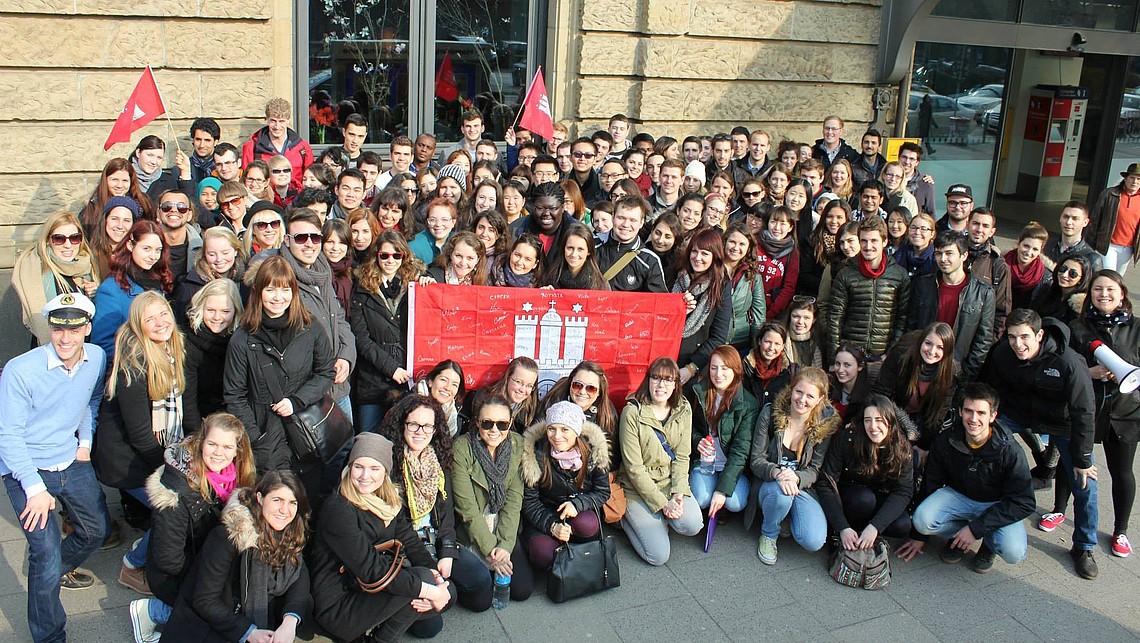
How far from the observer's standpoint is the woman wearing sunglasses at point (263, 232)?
6145mm

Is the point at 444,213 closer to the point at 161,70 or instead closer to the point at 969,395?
the point at 969,395

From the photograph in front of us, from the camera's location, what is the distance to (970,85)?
49.0 feet

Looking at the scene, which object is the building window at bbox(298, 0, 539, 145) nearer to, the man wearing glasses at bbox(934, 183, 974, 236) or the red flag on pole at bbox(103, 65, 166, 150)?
the red flag on pole at bbox(103, 65, 166, 150)

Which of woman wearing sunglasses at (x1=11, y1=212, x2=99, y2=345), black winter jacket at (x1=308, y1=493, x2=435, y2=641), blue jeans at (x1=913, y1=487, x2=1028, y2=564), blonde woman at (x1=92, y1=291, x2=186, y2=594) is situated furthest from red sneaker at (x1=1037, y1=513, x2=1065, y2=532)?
woman wearing sunglasses at (x1=11, y1=212, x2=99, y2=345)

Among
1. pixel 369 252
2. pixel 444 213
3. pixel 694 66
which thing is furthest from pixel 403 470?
pixel 694 66

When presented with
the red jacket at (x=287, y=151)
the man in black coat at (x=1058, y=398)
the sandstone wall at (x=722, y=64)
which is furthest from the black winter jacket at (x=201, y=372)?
the sandstone wall at (x=722, y=64)

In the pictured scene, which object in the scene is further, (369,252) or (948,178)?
(948,178)

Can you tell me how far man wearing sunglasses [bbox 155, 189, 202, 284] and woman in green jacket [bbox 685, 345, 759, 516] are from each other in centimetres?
330

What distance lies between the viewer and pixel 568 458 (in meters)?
5.80

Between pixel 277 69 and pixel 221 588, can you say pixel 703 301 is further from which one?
pixel 277 69

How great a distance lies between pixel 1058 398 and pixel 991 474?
0.65m

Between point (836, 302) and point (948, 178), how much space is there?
9347 mm

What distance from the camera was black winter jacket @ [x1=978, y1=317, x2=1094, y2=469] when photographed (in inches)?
236

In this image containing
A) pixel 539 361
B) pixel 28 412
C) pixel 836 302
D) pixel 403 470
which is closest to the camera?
pixel 28 412
